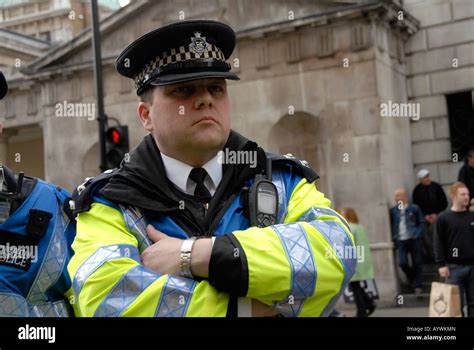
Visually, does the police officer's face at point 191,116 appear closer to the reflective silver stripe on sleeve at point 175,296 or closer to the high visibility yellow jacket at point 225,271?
the high visibility yellow jacket at point 225,271

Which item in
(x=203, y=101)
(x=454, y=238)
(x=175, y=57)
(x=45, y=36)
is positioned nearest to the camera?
(x=203, y=101)

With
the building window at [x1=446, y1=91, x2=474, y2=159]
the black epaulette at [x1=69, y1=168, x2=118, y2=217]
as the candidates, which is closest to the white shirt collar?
the black epaulette at [x1=69, y1=168, x2=118, y2=217]

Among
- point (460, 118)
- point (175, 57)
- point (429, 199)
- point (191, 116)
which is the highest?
point (460, 118)

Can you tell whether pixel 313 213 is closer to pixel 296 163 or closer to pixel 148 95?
pixel 296 163

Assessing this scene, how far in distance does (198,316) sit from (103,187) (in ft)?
1.02

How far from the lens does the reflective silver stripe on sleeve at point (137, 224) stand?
1.51 metres

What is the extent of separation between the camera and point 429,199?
554 cm

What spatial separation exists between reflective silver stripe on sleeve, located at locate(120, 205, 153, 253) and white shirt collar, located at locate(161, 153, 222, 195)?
11 centimetres

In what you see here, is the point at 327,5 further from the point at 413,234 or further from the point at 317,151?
the point at 413,234

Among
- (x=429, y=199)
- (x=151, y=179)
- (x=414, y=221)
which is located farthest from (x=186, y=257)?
(x=414, y=221)

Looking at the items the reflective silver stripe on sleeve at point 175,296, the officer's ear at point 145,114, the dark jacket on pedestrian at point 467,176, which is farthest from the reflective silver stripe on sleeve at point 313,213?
the dark jacket on pedestrian at point 467,176

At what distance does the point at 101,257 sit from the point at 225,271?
232 mm

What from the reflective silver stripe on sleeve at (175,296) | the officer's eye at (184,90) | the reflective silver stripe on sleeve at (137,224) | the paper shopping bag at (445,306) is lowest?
the paper shopping bag at (445,306)

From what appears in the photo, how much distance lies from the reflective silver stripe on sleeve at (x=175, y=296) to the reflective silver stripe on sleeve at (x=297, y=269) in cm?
16
